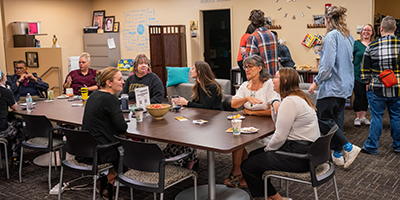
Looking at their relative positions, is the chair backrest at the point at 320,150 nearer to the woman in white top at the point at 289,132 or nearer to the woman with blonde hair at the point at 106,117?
the woman in white top at the point at 289,132

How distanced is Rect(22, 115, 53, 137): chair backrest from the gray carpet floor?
597mm

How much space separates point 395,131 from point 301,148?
2.40 m

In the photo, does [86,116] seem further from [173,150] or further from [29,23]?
[29,23]

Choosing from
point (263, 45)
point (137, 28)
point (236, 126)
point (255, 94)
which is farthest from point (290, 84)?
point (137, 28)

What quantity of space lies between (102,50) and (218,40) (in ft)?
10.6

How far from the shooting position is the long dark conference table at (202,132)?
8.78ft

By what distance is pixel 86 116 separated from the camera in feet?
10.1

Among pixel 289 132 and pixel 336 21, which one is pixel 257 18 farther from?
pixel 289 132

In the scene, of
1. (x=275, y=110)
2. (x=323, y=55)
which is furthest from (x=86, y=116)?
(x=323, y=55)

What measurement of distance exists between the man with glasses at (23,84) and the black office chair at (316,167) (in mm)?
3938

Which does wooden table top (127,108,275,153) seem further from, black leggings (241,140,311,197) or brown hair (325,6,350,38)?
brown hair (325,6,350,38)

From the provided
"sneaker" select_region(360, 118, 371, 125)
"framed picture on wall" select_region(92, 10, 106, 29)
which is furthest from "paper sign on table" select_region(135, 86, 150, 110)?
"framed picture on wall" select_region(92, 10, 106, 29)

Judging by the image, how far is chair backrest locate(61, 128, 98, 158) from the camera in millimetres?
Result: 2916

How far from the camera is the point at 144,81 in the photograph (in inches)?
179
